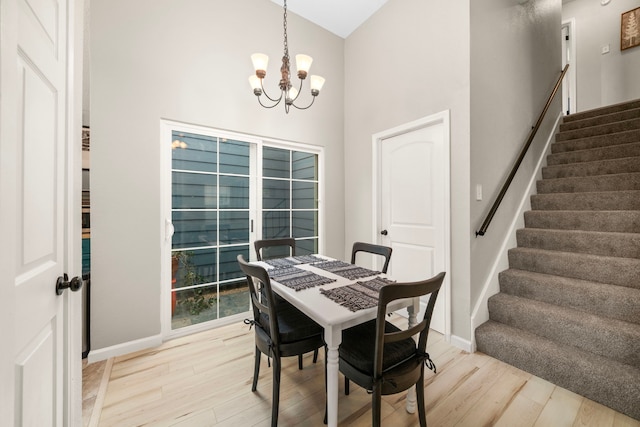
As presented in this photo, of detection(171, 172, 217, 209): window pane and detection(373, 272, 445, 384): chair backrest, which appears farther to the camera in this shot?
detection(171, 172, 217, 209): window pane

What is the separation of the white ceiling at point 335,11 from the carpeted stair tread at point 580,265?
3248 mm

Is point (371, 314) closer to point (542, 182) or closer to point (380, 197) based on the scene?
point (380, 197)

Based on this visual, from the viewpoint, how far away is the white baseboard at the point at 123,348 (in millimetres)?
2073

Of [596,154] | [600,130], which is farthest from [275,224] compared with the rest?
[600,130]

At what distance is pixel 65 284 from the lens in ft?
3.37

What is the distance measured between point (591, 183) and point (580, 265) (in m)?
1.14

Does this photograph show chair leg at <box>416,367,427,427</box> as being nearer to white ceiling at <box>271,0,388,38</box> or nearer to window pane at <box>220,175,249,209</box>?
window pane at <box>220,175,249,209</box>

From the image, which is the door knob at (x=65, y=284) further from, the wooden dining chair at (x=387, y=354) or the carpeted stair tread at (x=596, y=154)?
the carpeted stair tread at (x=596, y=154)

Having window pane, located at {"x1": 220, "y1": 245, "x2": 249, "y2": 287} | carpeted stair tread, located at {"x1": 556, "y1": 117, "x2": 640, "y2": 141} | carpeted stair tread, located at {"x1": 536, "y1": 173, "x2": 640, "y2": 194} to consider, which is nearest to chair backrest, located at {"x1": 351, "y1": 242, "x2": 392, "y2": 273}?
window pane, located at {"x1": 220, "y1": 245, "x2": 249, "y2": 287}

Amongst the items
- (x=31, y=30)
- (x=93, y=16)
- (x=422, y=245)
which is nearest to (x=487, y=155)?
(x=422, y=245)

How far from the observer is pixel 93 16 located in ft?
6.70

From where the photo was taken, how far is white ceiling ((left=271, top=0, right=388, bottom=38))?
9.91 feet

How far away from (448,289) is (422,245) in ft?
1.70

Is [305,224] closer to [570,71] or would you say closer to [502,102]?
[502,102]
